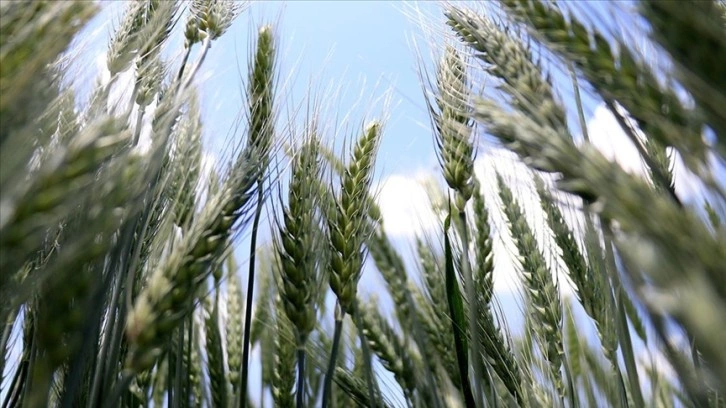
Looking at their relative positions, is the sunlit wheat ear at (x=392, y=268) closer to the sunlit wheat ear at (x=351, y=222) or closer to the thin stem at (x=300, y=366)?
the sunlit wheat ear at (x=351, y=222)

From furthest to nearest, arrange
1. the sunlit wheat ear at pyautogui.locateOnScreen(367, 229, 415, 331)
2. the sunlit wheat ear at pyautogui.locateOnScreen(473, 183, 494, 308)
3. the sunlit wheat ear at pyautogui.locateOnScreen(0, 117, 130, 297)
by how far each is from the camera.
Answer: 1. the sunlit wheat ear at pyautogui.locateOnScreen(367, 229, 415, 331)
2. the sunlit wheat ear at pyautogui.locateOnScreen(473, 183, 494, 308)
3. the sunlit wheat ear at pyautogui.locateOnScreen(0, 117, 130, 297)

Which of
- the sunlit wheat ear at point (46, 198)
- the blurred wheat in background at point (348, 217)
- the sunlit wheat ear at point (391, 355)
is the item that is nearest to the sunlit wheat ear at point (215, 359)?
the blurred wheat in background at point (348, 217)

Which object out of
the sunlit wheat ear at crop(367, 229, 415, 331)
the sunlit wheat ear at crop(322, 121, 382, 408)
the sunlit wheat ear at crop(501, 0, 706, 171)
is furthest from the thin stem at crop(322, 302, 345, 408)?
the sunlit wheat ear at crop(367, 229, 415, 331)

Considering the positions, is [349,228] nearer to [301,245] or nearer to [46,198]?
[301,245]

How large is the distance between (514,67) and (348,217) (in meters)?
0.53

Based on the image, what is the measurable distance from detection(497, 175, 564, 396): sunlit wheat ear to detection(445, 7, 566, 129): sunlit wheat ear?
0.54 metres

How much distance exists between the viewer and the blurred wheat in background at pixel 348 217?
0.80 meters

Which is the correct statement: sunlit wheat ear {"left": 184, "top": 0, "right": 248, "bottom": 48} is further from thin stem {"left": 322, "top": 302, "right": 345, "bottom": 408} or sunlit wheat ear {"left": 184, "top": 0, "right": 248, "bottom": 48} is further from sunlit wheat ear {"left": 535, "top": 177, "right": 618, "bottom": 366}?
sunlit wheat ear {"left": 535, "top": 177, "right": 618, "bottom": 366}

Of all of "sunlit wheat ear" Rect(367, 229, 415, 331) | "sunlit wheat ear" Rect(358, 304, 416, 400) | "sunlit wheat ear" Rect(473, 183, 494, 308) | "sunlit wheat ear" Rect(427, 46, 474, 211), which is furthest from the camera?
"sunlit wheat ear" Rect(367, 229, 415, 331)

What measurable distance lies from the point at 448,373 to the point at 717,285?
1.31 meters

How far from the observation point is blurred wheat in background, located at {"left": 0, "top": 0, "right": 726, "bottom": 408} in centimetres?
80

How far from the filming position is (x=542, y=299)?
1.73 m

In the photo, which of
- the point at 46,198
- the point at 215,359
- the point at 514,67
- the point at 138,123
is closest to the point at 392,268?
the point at 215,359

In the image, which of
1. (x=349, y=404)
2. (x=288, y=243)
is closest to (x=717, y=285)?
(x=288, y=243)
